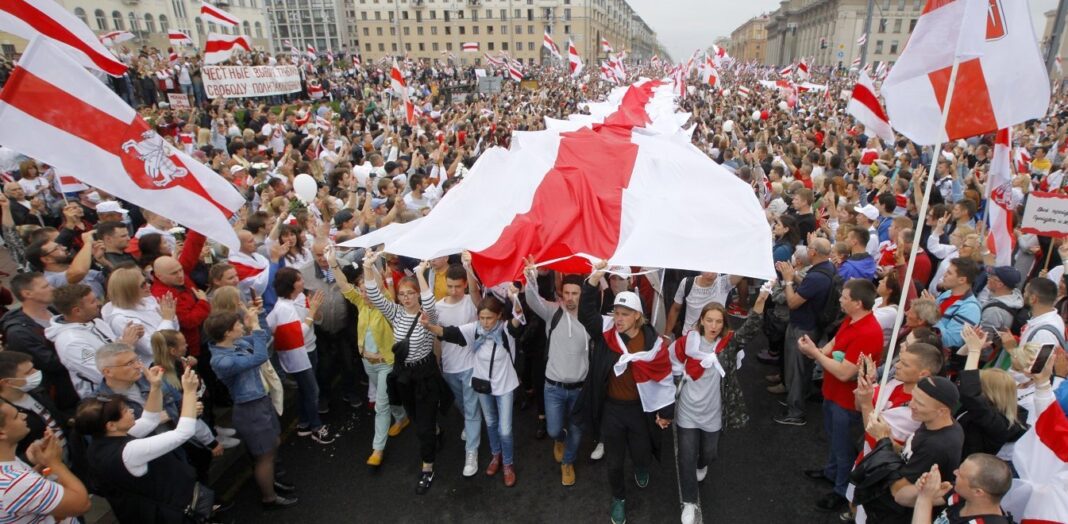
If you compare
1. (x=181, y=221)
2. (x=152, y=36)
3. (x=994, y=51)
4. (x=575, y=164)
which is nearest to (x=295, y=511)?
(x=181, y=221)

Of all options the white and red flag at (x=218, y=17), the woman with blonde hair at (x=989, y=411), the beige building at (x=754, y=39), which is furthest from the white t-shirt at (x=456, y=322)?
the beige building at (x=754, y=39)

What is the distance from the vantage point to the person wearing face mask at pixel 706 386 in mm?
3936

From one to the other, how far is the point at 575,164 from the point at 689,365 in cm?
314

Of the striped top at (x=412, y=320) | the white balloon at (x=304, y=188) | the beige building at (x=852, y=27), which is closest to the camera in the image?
the striped top at (x=412, y=320)

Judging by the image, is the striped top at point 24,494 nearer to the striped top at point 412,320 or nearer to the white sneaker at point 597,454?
the striped top at point 412,320

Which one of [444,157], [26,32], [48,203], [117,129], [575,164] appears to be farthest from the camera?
[444,157]

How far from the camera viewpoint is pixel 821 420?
17.7 ft

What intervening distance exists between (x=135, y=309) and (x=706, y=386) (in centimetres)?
415

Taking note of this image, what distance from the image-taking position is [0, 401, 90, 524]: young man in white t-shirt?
255 cm

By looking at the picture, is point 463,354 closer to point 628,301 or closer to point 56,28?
point 628,301

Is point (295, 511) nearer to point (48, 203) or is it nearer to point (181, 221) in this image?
point (181, 221)

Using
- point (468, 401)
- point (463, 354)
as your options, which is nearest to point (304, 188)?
point (463, 354)

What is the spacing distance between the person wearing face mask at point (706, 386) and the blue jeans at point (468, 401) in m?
1.65

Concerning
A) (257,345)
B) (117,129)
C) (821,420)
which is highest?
(117,129)
